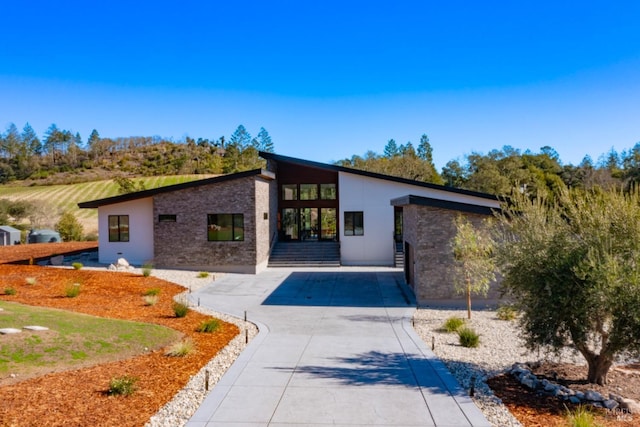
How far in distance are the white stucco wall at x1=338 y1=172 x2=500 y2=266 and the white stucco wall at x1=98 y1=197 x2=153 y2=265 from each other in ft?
35.5

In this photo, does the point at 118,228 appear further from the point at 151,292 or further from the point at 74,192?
the point at 74,192

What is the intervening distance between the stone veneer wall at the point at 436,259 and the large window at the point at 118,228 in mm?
16689

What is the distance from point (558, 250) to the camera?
770 centimetres

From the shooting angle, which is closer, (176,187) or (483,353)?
(483,353)

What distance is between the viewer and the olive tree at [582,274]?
6.95 m

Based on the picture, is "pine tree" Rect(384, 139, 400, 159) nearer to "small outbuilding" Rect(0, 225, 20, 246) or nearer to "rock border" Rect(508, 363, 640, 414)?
"small outbuilding" Rect(0, 225, 20, 246)

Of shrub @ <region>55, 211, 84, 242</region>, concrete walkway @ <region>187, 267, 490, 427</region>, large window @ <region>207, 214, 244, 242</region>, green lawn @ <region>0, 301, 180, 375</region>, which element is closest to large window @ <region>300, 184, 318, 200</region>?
A: large window @ <region>207, 214, 244, 242</region>

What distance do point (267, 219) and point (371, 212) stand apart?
241 inches

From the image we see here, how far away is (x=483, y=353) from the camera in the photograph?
10.2 meters

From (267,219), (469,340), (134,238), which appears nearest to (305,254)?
(267,219)

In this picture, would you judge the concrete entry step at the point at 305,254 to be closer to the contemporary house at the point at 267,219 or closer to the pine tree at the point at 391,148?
the contemporary house at the point at 267,219

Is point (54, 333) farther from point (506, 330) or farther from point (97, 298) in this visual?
point (506, 330)

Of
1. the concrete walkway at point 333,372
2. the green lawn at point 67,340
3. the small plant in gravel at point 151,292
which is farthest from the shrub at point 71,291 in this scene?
the concrete walkway at point 333,372

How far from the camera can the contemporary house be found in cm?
2315
